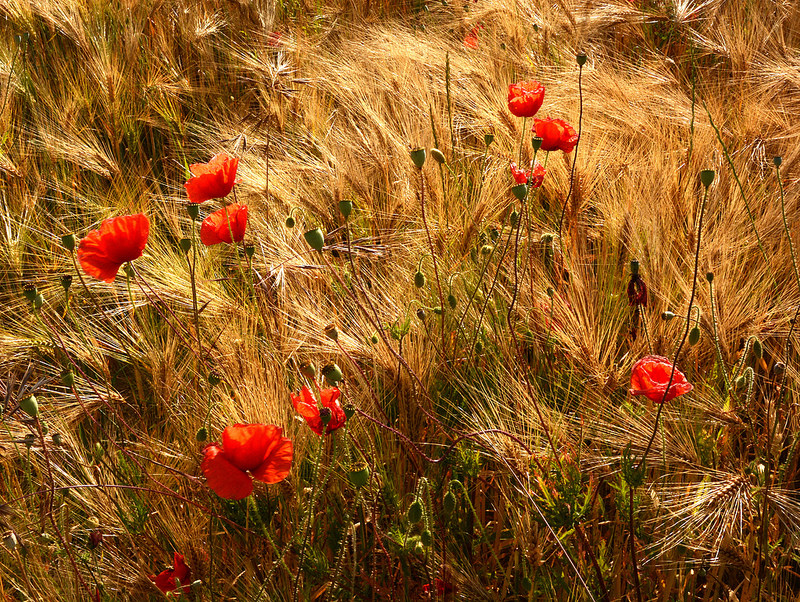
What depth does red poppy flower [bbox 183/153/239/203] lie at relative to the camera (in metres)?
1.34

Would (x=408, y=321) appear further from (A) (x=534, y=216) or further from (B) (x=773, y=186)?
(B) (x=773, y=186)

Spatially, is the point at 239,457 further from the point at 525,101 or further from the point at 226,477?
the point at 525,101

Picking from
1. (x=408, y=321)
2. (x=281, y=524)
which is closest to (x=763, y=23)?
(x=408, y=321)

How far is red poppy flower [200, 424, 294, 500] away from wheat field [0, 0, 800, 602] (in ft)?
0.29

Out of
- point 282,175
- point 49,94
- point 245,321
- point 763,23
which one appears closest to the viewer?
point 245,321

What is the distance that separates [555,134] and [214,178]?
0.62 metres

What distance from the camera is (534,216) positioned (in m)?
1.66

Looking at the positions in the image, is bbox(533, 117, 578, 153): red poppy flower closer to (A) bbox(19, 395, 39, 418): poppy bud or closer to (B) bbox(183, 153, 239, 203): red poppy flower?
(B) bbox(183, 153, 239, 203): red poppy flower

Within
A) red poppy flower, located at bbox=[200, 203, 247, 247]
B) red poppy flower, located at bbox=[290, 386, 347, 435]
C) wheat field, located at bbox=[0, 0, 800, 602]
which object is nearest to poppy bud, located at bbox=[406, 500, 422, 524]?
wheat field, located at bbox=[0, 0, 800, 602]

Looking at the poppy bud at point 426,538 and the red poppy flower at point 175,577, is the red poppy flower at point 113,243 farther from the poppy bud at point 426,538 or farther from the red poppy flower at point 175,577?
the poppy bud at point 426,538

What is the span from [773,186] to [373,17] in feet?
5.45

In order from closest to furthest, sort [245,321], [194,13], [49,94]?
[245,321] → [49,94] → [194,13]

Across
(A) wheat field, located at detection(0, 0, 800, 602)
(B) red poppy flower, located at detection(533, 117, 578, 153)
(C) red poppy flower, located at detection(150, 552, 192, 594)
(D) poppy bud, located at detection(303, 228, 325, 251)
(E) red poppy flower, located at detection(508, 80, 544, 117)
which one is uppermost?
(E) red poppy flower, located at detection(508, 80, 544, 117)

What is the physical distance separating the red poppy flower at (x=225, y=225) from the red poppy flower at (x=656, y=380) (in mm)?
717
